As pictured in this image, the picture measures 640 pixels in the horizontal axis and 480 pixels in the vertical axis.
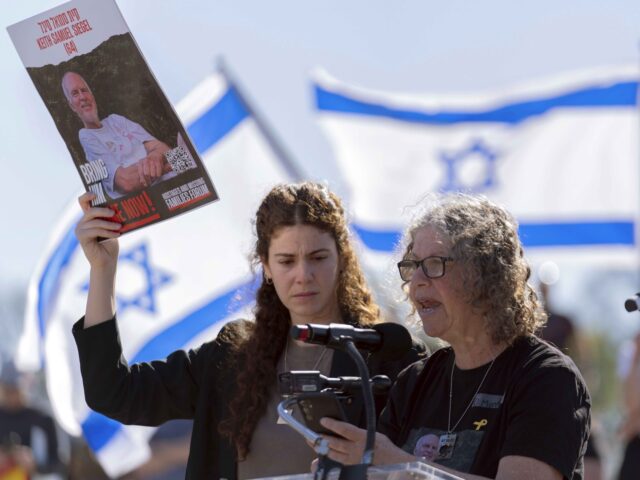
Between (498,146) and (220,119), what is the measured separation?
3522 mm

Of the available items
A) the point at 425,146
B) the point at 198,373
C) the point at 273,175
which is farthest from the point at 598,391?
the point at 198,373

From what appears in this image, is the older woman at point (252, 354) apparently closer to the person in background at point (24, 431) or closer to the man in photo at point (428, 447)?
the man in photo at point (428, 447)

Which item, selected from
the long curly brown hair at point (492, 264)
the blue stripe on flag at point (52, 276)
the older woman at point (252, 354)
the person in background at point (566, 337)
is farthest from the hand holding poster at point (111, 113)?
the person in background at point (566, 337)

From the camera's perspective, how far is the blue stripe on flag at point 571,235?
11.1 m

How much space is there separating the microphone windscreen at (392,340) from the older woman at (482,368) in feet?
0.91

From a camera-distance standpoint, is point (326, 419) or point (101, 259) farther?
point (101, 259)

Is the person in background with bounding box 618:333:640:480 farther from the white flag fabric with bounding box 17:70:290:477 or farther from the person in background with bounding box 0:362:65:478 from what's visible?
the person in background with bounding box 0:362:65:478

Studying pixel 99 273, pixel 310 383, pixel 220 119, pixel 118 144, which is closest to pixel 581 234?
pixel 220 119

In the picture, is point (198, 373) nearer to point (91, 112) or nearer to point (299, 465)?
point (299, 465)

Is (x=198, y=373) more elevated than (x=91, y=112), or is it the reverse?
(x=91, y=112)

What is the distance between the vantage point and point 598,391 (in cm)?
4138

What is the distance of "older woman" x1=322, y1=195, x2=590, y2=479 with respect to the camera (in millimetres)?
3750

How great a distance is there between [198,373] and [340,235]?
27.2 inches

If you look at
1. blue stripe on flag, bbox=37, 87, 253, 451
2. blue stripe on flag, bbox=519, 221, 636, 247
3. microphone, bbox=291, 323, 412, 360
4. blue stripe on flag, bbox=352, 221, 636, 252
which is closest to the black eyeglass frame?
microphone, bbox=291, 323, 412, 360
